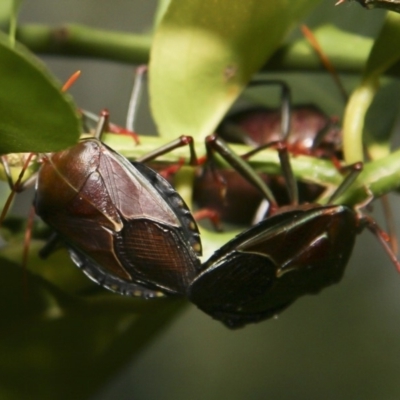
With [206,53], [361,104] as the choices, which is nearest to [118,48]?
[206,53]

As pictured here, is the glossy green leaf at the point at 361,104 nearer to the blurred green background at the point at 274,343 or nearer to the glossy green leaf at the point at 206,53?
the glossy green leaf at the point at 206,53

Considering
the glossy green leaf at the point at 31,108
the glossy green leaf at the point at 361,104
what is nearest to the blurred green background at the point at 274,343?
the glossy green leaf at the point at 361,104

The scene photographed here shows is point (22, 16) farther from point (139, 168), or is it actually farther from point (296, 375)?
point (139, 168)

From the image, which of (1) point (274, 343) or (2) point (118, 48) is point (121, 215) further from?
(1) point (274, 343)

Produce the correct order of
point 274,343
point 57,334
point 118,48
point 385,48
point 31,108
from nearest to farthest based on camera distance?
point 31,108 < point 385,48 < point 57,334 < point 118,48 < point 274,343

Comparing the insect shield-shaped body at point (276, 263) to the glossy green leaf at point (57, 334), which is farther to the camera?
the glossy green leaf at point (57, 334)

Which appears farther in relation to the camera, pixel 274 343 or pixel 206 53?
pixel 274 343
